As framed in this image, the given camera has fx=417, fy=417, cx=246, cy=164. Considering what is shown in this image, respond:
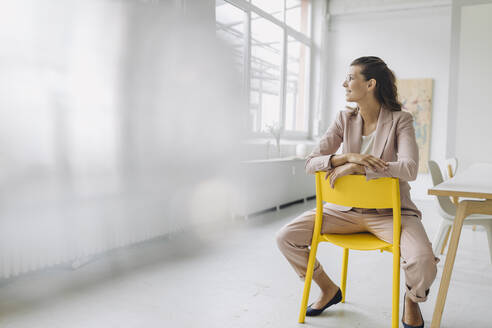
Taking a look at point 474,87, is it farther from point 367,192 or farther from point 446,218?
point 367,192

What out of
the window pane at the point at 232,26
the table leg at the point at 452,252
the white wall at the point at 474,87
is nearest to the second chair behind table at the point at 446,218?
the table leg at the point at 452,252

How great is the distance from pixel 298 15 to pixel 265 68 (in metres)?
1.67

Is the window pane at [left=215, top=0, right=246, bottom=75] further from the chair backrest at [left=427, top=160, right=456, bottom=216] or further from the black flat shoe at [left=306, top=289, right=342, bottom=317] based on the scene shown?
the black flat shoe at [left=306, top=289, right=342, bottom=317]

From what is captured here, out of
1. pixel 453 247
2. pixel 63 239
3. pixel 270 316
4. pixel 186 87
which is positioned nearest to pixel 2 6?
→ pixel 63 239

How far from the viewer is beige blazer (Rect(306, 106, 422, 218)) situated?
72.1 inches

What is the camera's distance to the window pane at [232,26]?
464 centimetres

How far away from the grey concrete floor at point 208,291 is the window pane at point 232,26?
2.35 meters

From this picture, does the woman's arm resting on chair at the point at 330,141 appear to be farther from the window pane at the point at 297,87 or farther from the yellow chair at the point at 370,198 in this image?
the window pane at the point at 297,87

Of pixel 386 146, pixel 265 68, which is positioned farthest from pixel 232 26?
pixel 386 146

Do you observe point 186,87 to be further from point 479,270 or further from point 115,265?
point 479,270

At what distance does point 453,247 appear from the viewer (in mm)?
1897

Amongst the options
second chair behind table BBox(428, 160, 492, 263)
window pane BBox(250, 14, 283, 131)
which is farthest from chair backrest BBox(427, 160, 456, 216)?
window pane BBox(250, 14, 283, 131)

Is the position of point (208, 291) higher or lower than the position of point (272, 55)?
lower

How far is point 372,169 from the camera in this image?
5.91ft
